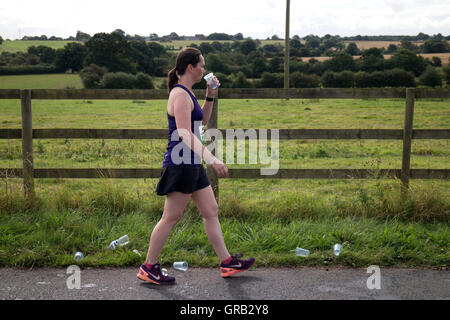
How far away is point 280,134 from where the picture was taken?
5355 millimetres

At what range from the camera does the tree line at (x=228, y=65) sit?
42.4 metres

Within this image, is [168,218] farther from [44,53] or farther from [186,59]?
[44,53]

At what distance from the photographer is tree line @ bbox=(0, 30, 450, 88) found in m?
42.4

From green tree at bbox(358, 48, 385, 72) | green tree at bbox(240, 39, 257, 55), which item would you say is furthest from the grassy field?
green tree at bbox(240, 39, 257, 55)

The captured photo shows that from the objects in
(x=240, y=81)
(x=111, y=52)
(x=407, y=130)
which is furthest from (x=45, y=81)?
(x=407, y=130)

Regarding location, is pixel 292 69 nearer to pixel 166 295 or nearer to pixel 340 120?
pixel 340 120

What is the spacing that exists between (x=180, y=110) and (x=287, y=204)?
2.39 meters

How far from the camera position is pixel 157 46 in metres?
47.6

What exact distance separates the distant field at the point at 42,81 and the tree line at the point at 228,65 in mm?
1076

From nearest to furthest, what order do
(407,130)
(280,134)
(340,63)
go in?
(280,134) → (407,130) → (340,63)

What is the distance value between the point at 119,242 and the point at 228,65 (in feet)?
132

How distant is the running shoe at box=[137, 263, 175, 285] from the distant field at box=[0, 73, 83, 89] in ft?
117
